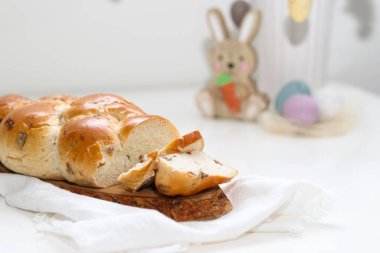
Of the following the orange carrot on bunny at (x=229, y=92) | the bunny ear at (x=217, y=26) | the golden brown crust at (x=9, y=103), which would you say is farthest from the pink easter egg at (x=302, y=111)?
the golden brown crust at (x=9, y=103)

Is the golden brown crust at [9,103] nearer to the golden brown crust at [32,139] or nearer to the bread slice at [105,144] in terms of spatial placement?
the golden brown crust at [32,139]

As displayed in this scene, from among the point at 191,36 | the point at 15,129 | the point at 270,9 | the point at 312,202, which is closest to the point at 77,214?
the point at 15,129

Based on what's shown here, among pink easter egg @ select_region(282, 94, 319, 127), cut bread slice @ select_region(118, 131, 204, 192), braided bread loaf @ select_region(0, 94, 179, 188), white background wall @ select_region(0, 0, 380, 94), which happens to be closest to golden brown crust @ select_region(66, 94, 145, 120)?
braided bread loaf @ select_region(0, 94, 179, 188)

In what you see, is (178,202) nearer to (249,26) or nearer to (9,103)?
(9,103)

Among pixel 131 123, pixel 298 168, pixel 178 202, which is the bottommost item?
pixel 298 168

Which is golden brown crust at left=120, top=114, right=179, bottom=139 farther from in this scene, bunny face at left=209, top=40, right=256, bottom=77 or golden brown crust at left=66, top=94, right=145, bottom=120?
bunny face at left=209, top=40, right=256, bottom=77

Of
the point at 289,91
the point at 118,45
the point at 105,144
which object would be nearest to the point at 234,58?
the point at 289,91
